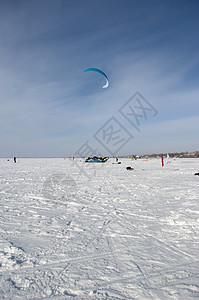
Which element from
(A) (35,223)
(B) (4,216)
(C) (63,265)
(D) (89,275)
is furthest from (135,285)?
(B) (4,216)

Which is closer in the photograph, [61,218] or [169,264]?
[169,264]

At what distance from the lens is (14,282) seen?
7.64ft

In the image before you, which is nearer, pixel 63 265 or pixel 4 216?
pixel 63 265

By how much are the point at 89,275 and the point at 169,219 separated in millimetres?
2750

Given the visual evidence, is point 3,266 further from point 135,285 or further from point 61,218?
point 61,218

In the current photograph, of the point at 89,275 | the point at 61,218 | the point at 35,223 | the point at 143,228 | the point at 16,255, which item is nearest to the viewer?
the point at 89,275

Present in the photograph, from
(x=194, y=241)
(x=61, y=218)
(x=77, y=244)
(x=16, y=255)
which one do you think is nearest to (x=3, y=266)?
(x=16, y=255)

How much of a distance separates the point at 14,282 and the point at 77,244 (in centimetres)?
119

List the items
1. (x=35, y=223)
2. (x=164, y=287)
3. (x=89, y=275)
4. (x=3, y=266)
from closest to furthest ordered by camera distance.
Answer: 1. (x=164, y=287)
2. (x=89, y=275)
3. (x=3, y=266)
4. (x=35, y=223)

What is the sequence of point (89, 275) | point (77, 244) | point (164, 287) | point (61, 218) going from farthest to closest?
1. point (61, 218)
2. point (77, 244)
3. point (89, 275)
4. point (164, 287)

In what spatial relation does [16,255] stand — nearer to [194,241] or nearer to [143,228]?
[143,228]

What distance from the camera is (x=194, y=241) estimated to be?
3381mm

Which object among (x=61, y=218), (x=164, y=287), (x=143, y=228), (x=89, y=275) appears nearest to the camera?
(x=164, y=287)

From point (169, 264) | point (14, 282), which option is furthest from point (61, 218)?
point (169, 264)
